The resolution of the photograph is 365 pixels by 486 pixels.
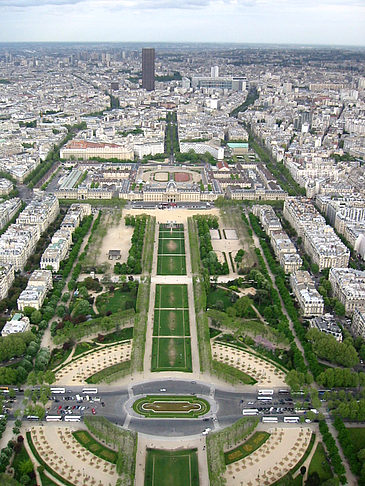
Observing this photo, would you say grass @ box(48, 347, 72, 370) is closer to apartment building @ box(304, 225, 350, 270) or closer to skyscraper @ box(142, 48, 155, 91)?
apartment building @ box(304, 225, 350, 270)

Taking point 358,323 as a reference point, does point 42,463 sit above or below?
below

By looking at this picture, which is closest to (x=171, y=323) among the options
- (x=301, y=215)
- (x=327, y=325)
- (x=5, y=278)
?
(x=327, y=325)

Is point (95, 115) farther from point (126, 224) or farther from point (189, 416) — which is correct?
point (189, 416)

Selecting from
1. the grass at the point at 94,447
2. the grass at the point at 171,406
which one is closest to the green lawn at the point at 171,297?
the grass at the point at 171,406

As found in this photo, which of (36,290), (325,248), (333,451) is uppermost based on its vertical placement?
(325,248)

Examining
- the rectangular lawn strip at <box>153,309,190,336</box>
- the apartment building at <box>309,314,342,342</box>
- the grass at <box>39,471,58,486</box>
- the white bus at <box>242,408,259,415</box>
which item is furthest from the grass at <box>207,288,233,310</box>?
the grass at <box>39,471,58,486</box>

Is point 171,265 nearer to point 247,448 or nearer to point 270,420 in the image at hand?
point 270,420
